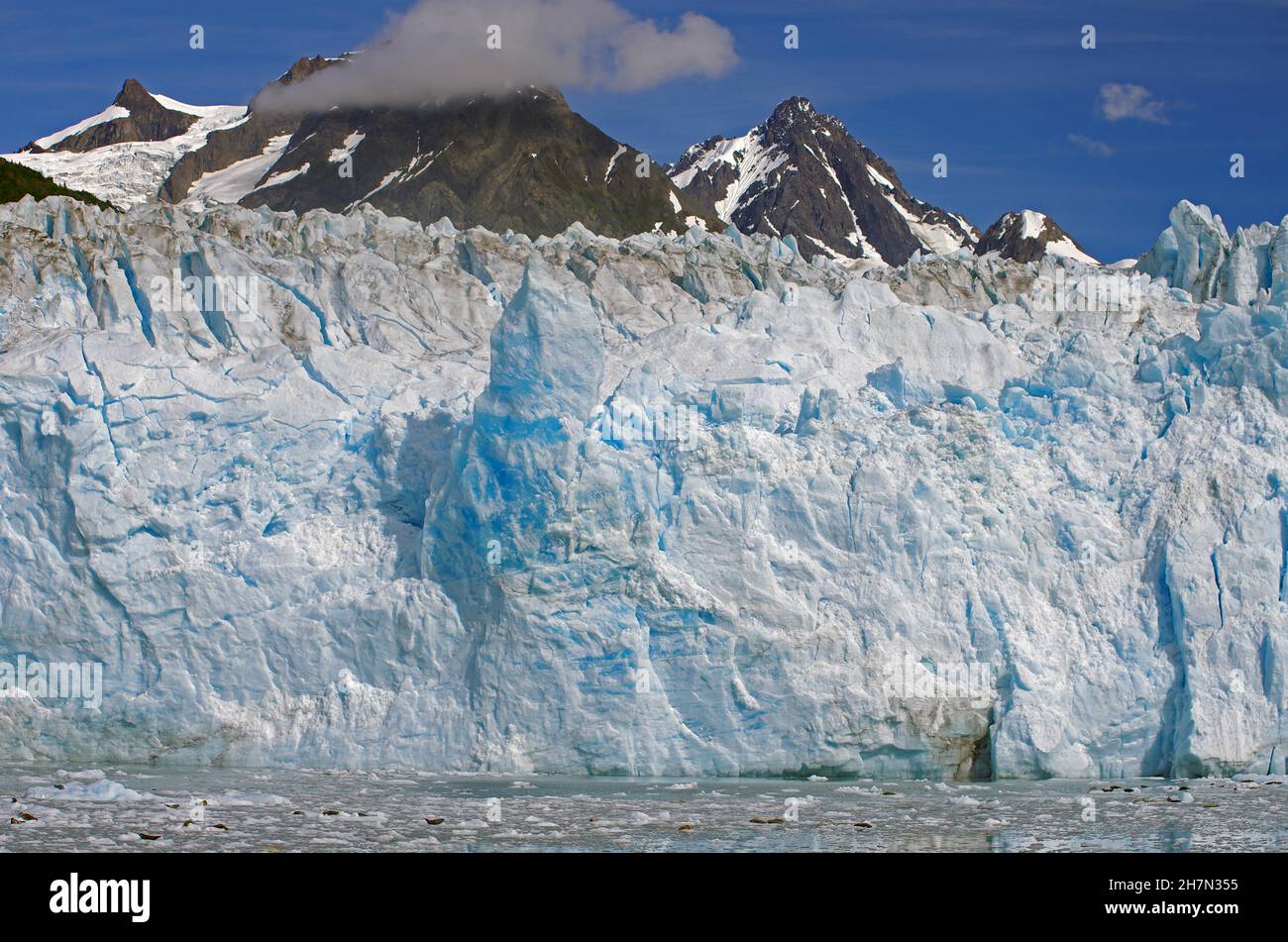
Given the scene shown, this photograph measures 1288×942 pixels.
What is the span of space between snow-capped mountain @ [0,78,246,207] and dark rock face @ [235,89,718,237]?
6573 mm

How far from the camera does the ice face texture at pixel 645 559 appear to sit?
763 inches

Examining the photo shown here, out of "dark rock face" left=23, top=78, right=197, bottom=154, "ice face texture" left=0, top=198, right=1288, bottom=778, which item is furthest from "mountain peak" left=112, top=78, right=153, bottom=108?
"ice face texture" left=0, top=198, right=1288, bottom=778

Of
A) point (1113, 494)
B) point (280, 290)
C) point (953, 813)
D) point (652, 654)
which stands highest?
point (280, 290)

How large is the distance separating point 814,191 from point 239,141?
29.9 metres

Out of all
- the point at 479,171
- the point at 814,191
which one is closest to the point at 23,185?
the point at 479,171

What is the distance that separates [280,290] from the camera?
25609 mm

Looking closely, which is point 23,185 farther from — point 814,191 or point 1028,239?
point 814,191

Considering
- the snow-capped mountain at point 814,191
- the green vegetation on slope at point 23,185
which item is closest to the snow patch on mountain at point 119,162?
the green vegetation on slope at point 23,185

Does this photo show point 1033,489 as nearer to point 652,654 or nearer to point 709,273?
point 652,654

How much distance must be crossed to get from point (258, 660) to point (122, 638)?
177cm

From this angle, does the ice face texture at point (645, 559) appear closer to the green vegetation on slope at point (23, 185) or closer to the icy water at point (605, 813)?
the icy water at point (605, 813)

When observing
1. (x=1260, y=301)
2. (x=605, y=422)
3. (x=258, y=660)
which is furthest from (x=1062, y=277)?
(x=258, y=660)

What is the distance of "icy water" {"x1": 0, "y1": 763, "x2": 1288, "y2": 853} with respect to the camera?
45.9 ft

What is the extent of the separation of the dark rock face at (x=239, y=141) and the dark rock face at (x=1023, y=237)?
122 ft
